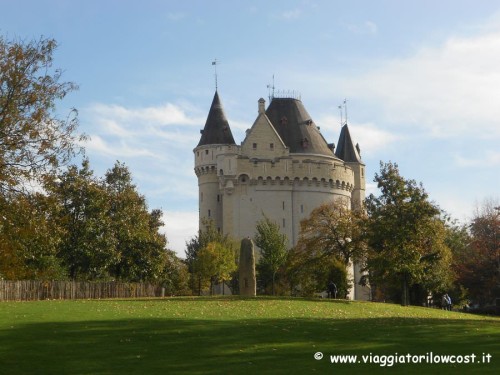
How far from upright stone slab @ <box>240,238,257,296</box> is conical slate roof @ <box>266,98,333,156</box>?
47.6 m

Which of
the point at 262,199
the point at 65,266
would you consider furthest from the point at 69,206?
the point at 262,199

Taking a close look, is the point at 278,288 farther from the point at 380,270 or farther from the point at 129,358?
the point at 129,358

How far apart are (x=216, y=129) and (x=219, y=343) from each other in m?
78.3

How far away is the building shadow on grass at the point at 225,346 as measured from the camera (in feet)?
54.1

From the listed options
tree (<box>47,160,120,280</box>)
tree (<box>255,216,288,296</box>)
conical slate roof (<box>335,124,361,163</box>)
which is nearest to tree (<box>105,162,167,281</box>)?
tree (<box>47,160,120,280</box>)

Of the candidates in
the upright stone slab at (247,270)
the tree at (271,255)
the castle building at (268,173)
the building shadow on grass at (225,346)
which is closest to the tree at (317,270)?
the upright stone slab at (247,270)

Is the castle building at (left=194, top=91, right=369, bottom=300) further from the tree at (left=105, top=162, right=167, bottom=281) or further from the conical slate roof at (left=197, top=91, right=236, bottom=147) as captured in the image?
the tree at (left=105, top=162, right=167, bottom=281)

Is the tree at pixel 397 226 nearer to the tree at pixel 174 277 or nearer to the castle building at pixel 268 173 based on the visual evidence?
the tree at pixel 174 277

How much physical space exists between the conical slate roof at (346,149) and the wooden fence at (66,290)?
50.6 metres

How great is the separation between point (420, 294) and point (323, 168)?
1082 inches

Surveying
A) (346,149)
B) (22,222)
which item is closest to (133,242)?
(22,222)

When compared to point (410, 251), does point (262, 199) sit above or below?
above

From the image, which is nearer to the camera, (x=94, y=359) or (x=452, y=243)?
(x=94, y=359)

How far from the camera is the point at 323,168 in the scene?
311ft
